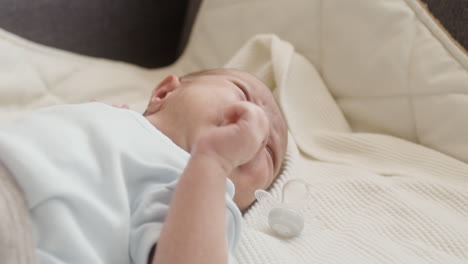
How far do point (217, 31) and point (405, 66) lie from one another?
1.67ft

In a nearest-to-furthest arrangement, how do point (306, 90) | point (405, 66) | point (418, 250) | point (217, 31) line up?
1. point (418, 250)
2. point (405, 66)
3. point (306, 90)
4. point (217, 31)

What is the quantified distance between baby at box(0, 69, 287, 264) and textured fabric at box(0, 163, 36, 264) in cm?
2

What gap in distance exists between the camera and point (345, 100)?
49.8 inches

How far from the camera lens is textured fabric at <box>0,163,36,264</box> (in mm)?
608

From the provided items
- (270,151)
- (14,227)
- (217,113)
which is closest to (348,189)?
A: (270,151)

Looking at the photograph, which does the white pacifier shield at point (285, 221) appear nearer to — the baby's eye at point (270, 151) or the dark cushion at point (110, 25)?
the baby's eye at point (270, 151)

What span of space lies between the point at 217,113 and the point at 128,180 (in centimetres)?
20

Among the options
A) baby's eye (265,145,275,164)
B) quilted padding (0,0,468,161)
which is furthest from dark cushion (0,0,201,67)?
baby's eye (265,145,275,164)

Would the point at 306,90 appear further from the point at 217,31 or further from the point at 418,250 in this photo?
the point at 418,250

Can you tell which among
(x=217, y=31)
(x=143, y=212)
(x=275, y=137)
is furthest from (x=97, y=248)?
(x=217, y=31)

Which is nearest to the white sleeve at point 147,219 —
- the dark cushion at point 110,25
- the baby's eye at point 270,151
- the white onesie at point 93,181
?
the white onesie at point 93,181

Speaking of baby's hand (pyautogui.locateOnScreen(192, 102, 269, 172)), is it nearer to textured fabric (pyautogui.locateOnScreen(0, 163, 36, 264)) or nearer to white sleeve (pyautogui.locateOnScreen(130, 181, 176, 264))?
white sleeve (pyautogui.locateOnScreen(130, 181, 176, 264))

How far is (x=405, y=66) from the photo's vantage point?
3.77ft

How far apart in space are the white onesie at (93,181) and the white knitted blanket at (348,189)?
17cm
